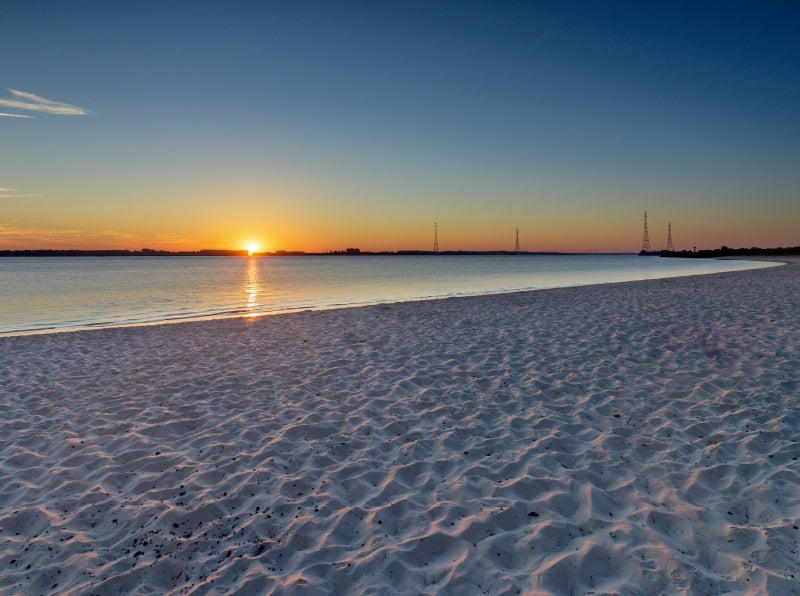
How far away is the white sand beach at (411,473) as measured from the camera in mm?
3568

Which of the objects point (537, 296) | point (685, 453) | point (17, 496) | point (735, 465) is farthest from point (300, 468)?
point (537, 296)

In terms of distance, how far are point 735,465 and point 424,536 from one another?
350 centimetres

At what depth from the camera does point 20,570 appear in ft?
12.0

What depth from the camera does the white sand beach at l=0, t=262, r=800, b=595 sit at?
11.7 ft

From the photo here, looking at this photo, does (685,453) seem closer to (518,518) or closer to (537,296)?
(518,518)

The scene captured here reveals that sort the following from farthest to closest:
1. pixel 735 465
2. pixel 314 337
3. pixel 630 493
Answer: pixel 314 337
pixel 735 465
pixel 630 493

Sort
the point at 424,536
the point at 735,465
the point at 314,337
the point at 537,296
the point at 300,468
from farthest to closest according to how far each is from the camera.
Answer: the point at 537,296, the point at 314,337, the point at 300,468, the point at 735,465, the point at 424,536

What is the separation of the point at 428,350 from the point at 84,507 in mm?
7367

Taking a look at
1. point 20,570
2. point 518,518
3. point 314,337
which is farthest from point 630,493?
point 314,337

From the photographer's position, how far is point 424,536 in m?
3.95

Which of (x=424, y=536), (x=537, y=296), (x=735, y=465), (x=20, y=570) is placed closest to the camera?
(x=20, y=570)

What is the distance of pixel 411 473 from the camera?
16.6ft

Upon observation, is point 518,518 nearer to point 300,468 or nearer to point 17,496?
point 300,468

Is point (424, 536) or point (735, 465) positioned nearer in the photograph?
point (424, 536)
